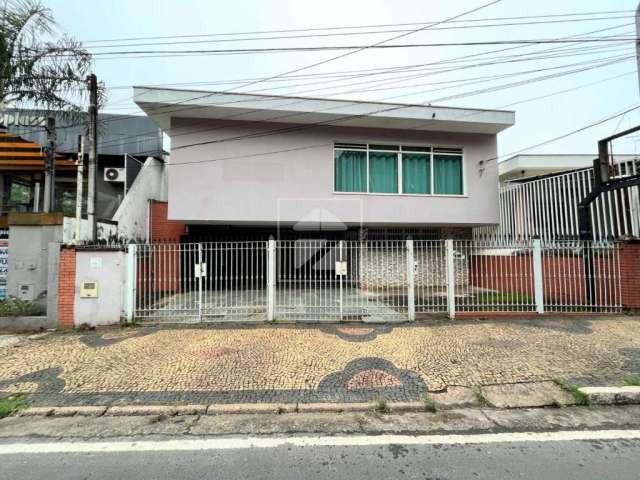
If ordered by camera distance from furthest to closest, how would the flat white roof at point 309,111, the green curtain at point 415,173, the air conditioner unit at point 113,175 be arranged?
the air conditioner unit at point 113,175, the green curtain at point 415,173, the flat white roof at point 309,111

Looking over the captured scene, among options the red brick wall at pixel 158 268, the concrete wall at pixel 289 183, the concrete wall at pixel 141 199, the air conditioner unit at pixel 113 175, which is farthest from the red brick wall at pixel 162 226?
the red brick wall at pixel 158 268

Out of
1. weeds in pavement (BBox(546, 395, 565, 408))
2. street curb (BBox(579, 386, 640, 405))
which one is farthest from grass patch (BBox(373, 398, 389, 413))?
street curb (BBox(579, 386, 640, 405))

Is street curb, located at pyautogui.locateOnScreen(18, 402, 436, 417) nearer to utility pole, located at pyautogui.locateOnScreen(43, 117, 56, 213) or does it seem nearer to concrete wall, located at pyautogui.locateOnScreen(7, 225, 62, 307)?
concrete wall, located at pyautogui.locateOnScreen(7, 225, 62, 307)

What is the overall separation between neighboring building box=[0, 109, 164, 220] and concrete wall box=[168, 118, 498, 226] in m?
3.73

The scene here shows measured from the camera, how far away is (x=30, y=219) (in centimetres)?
759

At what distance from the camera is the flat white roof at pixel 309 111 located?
9.48 meters

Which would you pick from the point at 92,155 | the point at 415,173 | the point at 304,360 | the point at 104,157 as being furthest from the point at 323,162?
the point at 104,157

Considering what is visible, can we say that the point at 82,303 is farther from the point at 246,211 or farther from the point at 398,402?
the point at 398,402

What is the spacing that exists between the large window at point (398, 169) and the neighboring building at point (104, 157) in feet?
26.3

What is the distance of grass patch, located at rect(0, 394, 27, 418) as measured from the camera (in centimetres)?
369

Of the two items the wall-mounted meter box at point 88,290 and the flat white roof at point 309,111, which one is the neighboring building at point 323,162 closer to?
the flat white roof at point 309,111

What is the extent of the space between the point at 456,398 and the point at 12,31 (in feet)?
36.4

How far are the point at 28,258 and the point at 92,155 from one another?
9.29ft

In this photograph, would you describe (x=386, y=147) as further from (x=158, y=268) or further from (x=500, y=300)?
(x=158, y=268)
